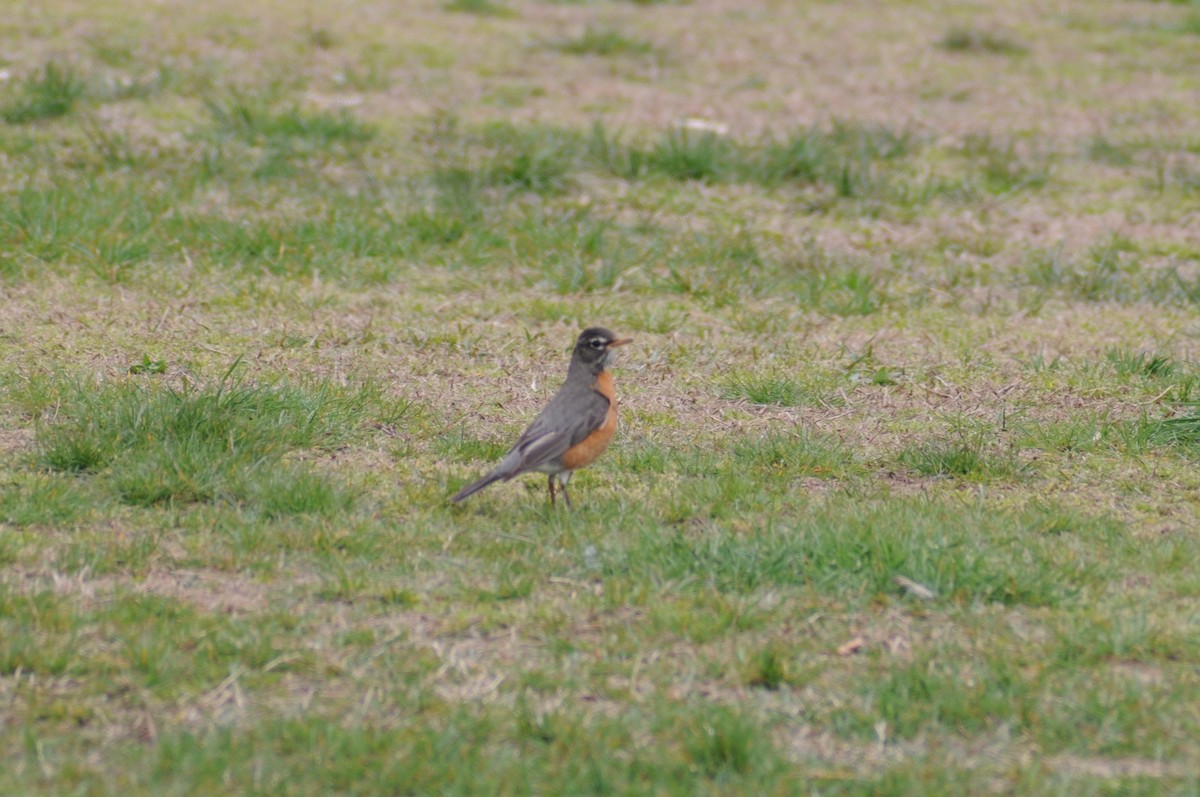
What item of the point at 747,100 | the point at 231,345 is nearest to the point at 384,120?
the point at 747,100

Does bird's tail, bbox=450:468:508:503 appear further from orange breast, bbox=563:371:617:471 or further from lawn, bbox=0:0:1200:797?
orange breast, bbox=563:371:617:471

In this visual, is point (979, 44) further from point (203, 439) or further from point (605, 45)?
point (203, 439)

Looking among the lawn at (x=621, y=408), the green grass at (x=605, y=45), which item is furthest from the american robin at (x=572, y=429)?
the green grass at (x=605, y=45)

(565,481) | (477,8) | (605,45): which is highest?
(477,8)

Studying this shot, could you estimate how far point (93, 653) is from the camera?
444 cm

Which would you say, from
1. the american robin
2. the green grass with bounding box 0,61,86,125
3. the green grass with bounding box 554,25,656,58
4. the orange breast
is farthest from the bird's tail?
the green grass with bounding box 554,25,656,58

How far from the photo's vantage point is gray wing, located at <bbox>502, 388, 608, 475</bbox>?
5.61m

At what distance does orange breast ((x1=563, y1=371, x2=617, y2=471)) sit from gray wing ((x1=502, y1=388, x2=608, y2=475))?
21 mm

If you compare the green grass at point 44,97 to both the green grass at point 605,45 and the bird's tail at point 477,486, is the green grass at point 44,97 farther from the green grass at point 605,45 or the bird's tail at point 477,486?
the bird's tail at point 477,486

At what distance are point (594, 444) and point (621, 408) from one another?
1.26 meters

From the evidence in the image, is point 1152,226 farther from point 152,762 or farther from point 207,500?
point 152,762

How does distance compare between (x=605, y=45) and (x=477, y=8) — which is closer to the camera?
(x=605, y=45)

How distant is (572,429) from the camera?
5.72 meters

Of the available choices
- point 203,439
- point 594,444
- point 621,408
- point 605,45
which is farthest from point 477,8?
point 594,444
